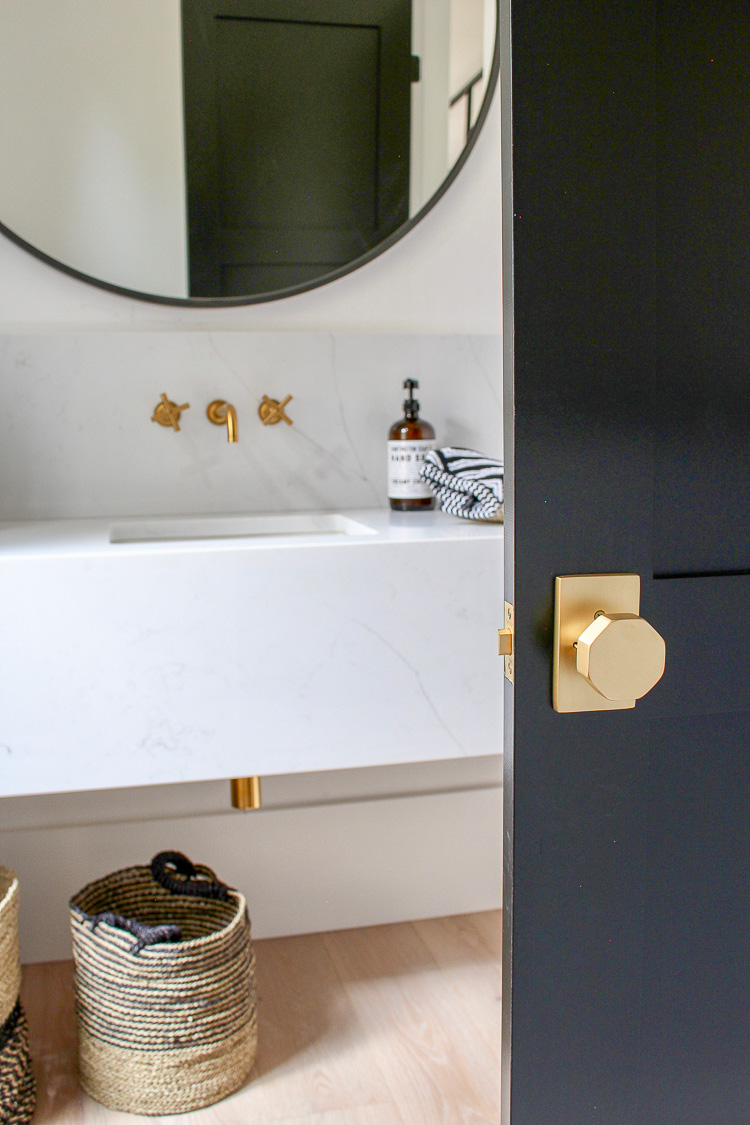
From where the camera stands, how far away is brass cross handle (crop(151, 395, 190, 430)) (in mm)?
1812

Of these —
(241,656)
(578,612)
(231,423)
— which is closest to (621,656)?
(578,612)

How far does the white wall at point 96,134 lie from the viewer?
1688 millimetres

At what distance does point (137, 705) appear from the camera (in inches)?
55.2

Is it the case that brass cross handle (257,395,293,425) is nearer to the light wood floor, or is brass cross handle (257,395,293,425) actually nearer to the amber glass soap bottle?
the amber glass soap bottle

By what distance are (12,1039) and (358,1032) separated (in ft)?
1.82

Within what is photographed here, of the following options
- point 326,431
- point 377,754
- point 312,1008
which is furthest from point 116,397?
point 312,1008

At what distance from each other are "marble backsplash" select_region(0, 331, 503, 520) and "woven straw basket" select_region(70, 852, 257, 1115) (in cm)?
77

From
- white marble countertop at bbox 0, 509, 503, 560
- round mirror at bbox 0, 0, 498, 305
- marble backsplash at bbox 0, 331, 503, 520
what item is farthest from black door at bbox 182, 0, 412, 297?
white marble countertop at bbox 0, 509, 503, 560

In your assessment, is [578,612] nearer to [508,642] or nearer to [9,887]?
[508,642]

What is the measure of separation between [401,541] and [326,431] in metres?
0.53

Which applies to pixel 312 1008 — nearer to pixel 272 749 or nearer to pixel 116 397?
pixel 272 749

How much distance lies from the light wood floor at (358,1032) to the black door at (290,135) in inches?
51.5

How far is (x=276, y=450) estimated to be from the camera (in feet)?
6.21

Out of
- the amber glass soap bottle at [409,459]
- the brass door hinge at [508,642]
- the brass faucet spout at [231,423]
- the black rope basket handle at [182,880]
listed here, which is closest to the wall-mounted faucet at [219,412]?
the brass faucet spout at [231,423]
